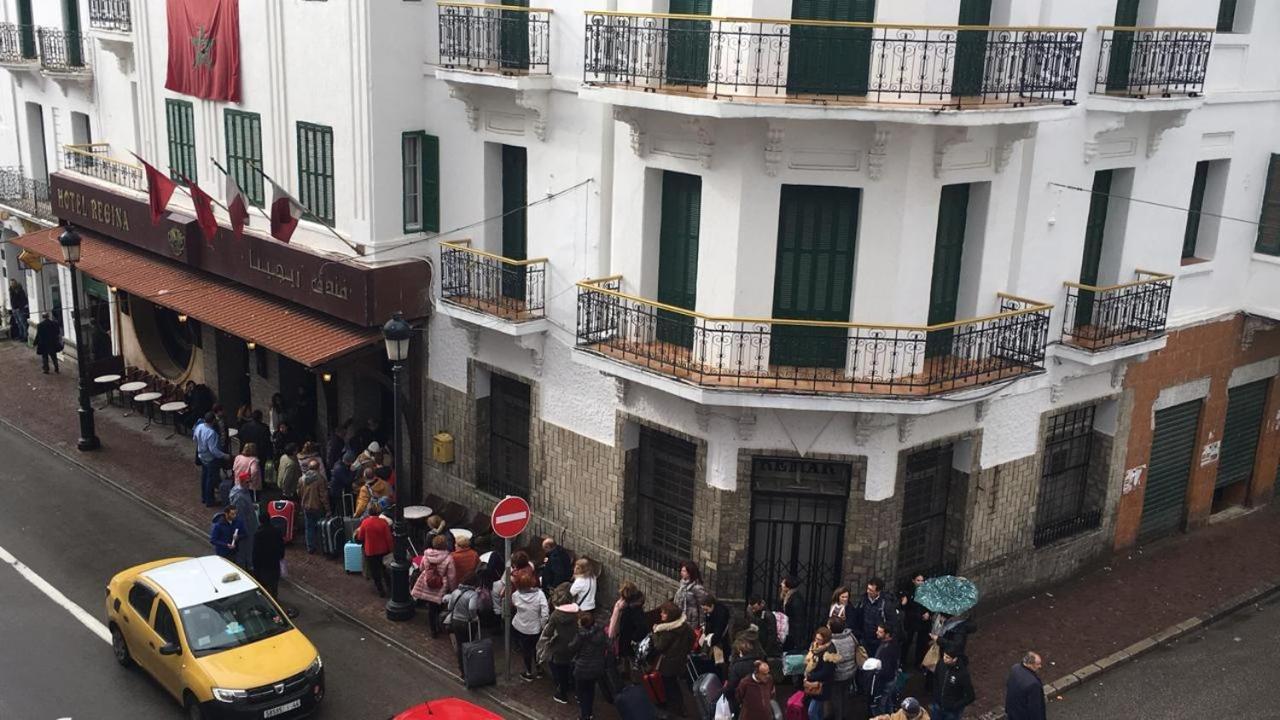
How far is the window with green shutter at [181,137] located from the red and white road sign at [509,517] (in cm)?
1245

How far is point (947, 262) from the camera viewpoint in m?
17.4

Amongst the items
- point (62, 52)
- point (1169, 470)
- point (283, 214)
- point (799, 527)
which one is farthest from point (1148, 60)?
point (62, 52)

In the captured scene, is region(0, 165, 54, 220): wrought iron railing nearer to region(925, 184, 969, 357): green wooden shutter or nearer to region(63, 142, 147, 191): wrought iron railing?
region(63, 142, 147, 191): wrought iron railing

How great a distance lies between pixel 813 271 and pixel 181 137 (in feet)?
48.6

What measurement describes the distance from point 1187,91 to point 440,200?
39.3 ft

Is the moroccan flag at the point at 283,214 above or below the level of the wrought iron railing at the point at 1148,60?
below

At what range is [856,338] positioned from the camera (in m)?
16.2

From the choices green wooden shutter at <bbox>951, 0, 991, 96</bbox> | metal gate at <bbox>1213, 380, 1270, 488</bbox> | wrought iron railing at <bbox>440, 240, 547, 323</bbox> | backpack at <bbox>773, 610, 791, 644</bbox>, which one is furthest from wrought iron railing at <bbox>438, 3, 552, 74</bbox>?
metal gate at <bbox>1213, 380, 1270, 488</bbox>

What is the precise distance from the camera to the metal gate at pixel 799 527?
17.7 meters

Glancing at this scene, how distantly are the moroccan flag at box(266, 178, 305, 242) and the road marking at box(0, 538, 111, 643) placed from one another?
6.61 metres

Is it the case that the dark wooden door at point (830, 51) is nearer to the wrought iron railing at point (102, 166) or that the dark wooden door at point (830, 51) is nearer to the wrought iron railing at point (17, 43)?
the wrought iron railing at point (102, 166)

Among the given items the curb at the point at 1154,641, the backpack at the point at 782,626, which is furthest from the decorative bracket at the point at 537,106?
the curb at the point at 1154,641

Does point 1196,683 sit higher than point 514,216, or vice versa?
point 514,216

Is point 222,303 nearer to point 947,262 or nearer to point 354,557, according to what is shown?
point 354,557
